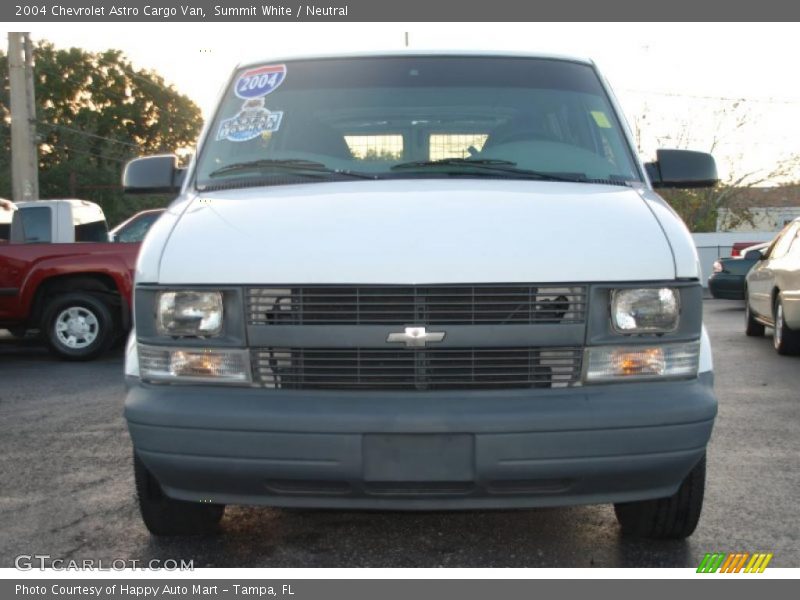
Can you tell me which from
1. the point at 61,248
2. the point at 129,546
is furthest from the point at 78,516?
the point at 61,248

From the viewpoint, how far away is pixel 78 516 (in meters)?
4.46

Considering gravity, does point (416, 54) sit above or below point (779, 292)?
above

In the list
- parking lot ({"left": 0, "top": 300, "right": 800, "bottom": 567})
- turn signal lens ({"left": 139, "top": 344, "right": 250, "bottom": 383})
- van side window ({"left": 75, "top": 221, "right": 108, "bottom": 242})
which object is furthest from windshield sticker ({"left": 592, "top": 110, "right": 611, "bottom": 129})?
van side window ({"left": 75, "top": 221, "right": 108, "bottom": 242})

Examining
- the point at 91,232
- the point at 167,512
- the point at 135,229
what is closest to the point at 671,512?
the point at 167,512

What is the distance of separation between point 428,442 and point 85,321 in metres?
8.08

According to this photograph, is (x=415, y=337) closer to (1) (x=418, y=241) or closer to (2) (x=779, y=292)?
(1) (x=418, y=241)

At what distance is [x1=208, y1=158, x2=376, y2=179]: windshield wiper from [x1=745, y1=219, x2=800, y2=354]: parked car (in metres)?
6.64

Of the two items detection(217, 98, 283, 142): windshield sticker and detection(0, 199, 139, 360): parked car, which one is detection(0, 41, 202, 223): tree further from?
detection(217, 98, 283, 142): windshield sticker

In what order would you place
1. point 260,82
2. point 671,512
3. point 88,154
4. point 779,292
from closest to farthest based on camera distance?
point 671,512, point 260,82, point 779,292, point 88,154

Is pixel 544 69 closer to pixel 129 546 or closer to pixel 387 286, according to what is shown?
pixel 387 286

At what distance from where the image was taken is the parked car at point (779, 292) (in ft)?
32.5

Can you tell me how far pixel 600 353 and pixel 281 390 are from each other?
41.6 inches

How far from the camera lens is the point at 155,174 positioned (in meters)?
4.98

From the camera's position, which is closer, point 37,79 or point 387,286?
point 387,286
